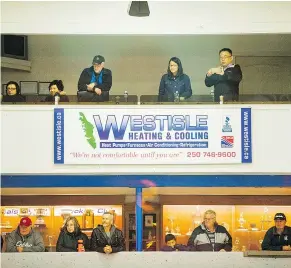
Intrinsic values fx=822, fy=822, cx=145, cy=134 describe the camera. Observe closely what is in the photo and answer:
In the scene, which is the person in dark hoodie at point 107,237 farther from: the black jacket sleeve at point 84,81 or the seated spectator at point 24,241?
the black jacket sleeve at point 84,81

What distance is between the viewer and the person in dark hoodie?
46.3 ft

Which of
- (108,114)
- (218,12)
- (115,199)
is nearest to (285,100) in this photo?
(218,12)

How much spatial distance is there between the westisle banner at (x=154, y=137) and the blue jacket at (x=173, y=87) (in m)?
0.23

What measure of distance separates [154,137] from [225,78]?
1622 millimetres

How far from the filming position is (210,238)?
14383 mm

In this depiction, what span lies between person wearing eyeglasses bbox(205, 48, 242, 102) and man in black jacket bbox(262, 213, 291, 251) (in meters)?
2.26

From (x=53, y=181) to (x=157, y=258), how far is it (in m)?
2.36

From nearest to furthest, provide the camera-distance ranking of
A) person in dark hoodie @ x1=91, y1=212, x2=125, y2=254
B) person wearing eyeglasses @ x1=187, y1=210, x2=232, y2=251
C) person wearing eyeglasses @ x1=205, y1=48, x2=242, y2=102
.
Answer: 1. person in dark hoodie @ x1=91, y1=212, x2=125, y2=254
2. person wearing eyeglasses @ x1=205, y1=48, x2=242, y2=102
3. person wearing eyeglasses @ x1=187, y1=210, x2=232, y2=251

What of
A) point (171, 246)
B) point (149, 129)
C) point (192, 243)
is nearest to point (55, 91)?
point (149, 129)

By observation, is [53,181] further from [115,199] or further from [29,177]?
[115,199]

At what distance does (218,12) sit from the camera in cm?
1513

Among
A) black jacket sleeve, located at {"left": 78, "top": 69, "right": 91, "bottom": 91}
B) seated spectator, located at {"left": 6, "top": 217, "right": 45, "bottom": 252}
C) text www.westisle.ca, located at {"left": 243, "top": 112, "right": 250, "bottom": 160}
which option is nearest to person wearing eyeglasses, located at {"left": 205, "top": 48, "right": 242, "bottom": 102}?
text www.westisle.ca, located at {"left": 243, "top": 112, "right": 250, "bottom": 160}


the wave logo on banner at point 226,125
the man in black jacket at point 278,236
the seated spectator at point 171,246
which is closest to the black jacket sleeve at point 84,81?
the wave logo on banner at point 226,125

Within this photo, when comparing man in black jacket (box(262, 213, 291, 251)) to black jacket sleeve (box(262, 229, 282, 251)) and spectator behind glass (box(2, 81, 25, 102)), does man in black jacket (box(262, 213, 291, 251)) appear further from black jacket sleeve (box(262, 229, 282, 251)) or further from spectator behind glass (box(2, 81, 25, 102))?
spectator behind glass (box(2, 81, 25, 102))
